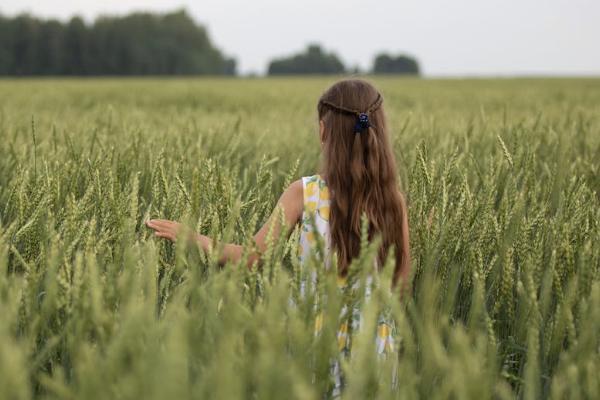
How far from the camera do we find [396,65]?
68.2m

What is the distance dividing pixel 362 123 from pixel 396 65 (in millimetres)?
68333

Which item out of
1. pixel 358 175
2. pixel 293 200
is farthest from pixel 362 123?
pixel 293 200

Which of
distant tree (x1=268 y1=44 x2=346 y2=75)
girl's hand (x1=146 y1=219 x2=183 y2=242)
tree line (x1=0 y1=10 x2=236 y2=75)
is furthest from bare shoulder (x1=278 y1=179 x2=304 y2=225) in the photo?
distant tree (x1=268 y1=44 x2=346 y2=75)

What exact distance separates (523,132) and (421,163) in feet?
4.01

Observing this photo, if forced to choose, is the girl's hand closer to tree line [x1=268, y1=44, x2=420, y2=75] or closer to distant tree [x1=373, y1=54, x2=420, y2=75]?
tree line [x1=268, y1=44, x2=420, y2=75]

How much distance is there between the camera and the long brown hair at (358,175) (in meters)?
1.57

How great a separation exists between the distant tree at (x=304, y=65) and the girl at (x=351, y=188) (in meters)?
65.3

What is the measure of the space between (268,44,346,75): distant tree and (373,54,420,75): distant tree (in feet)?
13.3

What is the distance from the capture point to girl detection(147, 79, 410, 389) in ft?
5.15

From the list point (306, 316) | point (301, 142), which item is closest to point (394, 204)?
point (306, 316)

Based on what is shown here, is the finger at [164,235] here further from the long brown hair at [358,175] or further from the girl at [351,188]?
the long brown hair at [358,175]

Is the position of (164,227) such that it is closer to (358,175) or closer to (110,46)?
(358,175)

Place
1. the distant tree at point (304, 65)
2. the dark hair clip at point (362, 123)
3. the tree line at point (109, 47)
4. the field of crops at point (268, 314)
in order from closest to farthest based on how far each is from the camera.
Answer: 1. the field of crops at point (268, 314)
2. the dark hair clip at point (362, 123)
3. the tree line at point (109, 47)
4. the distant tree at point (304, 65)

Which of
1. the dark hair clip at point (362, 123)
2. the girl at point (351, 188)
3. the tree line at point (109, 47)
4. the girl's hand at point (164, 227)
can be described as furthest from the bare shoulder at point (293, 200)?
the tree line at point (109, 47)
